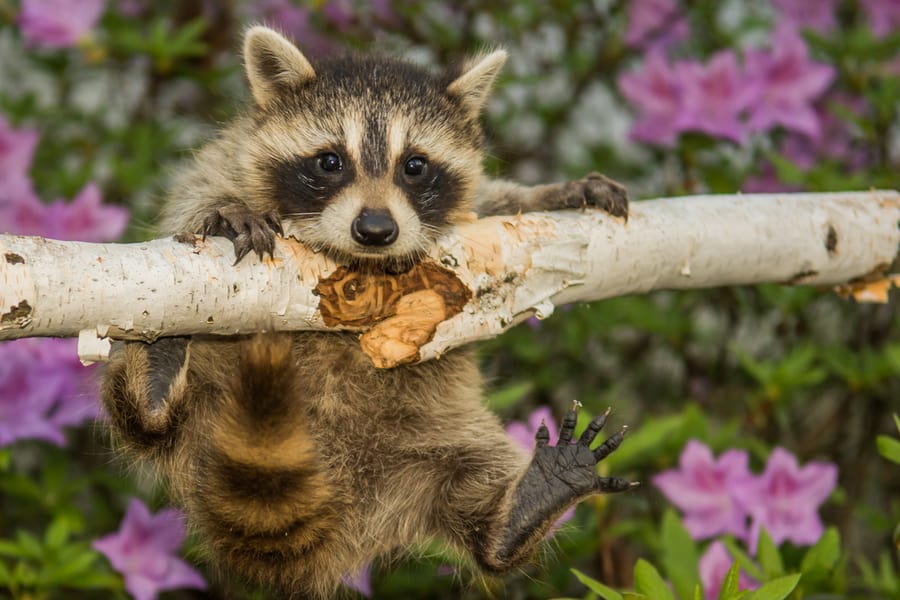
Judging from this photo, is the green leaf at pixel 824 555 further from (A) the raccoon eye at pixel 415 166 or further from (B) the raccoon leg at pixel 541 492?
(A) the raccoon eye at pixel 415 166

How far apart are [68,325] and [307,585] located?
2.75 feet

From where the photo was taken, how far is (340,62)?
2.80 meters

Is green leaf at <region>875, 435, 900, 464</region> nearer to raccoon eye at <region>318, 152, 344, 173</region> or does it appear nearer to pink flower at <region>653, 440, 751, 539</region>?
pink flower at <region>653, 440, 751, 539</region>

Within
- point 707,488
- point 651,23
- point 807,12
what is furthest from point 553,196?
point 807,12

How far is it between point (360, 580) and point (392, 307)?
0.86m

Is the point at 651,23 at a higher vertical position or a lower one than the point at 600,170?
higher

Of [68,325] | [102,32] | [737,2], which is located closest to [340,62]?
[68,325]

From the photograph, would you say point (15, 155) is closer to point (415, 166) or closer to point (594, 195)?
point (415, 166)

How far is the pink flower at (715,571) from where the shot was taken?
2.36 m

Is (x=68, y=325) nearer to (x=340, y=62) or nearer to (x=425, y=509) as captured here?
(x=425, y=509)

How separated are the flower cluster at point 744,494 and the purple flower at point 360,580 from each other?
2.55 feet

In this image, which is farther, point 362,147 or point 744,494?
point 744,494

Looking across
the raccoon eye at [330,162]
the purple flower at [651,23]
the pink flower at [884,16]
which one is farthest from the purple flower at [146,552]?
the pink flower at [884,16]

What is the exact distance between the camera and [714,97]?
3.39 meters
